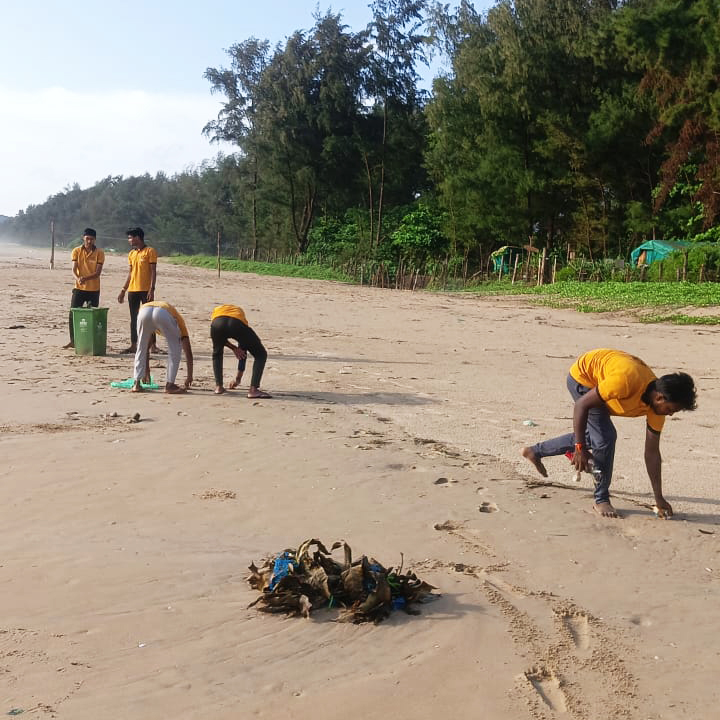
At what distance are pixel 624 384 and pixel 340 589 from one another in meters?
2.22

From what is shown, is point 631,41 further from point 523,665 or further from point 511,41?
point 523,665

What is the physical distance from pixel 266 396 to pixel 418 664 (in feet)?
19.3

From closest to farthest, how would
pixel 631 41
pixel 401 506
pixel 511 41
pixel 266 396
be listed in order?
1. pixel 401 506
2. pixel 266 396
3. pixel 631 41
4. pixel 511 41

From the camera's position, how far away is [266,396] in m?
9.45

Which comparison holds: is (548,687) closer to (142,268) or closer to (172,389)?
(172,389)

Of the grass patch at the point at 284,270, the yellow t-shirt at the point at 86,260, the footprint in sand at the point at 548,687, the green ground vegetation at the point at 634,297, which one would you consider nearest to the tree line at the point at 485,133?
the grass patch at the point at 284,270

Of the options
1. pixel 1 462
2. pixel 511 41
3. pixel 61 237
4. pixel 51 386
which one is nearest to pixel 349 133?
pixel 511 41

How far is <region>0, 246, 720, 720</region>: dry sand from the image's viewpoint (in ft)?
11.6

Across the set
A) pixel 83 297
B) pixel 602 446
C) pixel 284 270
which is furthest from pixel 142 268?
pixel 284 270

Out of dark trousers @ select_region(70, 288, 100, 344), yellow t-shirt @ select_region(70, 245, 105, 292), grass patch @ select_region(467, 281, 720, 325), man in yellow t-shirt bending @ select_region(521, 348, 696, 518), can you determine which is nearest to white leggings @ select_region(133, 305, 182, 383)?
yellow t-shirt @ select_region(70, 245, 105, 292)

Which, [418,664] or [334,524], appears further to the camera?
[334,524]

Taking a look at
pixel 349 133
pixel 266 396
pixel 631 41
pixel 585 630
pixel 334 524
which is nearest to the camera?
pixel 585 630

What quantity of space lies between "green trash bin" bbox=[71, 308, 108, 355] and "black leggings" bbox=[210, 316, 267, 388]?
3.05m

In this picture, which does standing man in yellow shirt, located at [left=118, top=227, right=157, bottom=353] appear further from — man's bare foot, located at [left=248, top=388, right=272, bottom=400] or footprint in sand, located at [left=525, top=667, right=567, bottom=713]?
footprint in sand, located at [left=525, top=667, right=567, bottom=713]
